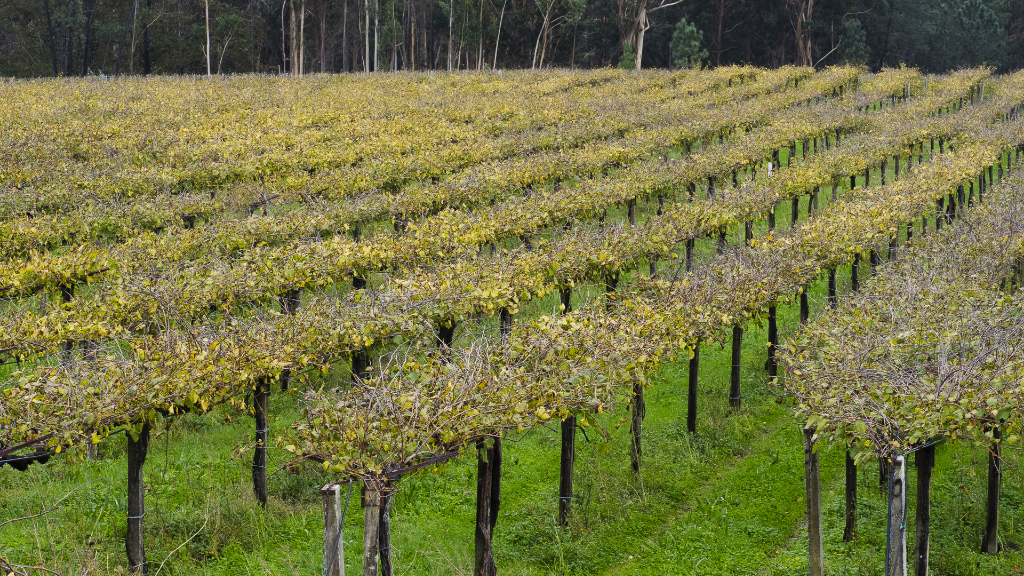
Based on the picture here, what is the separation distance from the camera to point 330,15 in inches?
3305

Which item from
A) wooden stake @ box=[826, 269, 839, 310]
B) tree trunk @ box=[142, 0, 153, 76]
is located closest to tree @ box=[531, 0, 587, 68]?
tree trunk @ box=[142, 0, 153, 76]

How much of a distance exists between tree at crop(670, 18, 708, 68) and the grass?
61077 millimetres

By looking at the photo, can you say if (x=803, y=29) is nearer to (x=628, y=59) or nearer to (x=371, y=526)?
(x=628, y=59)

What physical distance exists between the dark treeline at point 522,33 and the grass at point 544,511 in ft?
192

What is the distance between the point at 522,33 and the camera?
80.4m

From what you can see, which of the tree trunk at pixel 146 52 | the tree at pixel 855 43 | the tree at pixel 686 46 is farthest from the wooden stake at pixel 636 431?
the tree at pixel 855 43

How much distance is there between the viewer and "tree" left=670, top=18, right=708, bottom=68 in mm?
69062

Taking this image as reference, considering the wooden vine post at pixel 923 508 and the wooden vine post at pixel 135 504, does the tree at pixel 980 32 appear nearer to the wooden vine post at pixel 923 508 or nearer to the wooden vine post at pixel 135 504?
the wooden vine post at pixel 923 508

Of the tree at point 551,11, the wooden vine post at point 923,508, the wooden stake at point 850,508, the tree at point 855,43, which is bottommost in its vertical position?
the wooden stake at point 850,508

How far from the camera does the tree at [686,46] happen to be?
6906 cm

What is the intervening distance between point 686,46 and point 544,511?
6488cm

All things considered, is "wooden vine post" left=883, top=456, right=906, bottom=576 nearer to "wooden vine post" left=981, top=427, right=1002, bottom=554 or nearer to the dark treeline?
"wooden vine post" left=981, top=427, right=1002, bottom=554

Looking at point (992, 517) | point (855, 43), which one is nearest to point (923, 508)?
point (992, 517)

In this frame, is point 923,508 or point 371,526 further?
point 923,508
